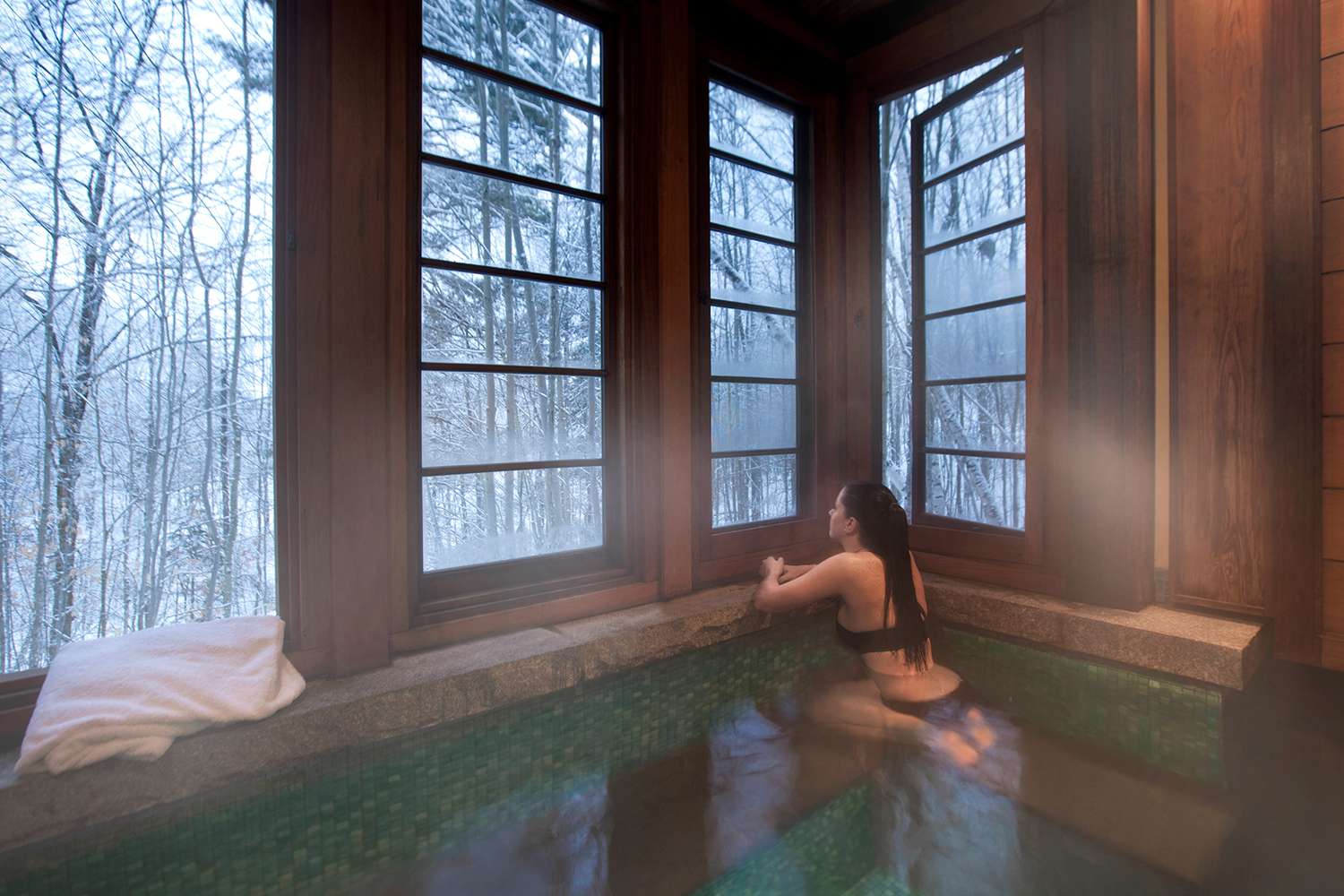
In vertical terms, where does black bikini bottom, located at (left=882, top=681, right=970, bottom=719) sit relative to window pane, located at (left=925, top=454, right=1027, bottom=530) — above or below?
below

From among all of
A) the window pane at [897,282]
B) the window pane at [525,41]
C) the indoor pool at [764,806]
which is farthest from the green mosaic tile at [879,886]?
the window pane at [525,41]

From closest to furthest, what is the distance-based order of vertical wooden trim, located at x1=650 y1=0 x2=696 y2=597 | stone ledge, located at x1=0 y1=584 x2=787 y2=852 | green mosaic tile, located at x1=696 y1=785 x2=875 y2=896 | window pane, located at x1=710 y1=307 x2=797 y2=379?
1. stone ledge, located at x1=0 y1=584 x2=787 y2=852
2. green mosaic tile, located at x1=696 y1=785 x2=875 y2=896
3. vertical wooden trim, located at x1=650 y1=0 x2=696 y2=597
4. window pane, located at x1=710 y1=307 x2=797 y2=379

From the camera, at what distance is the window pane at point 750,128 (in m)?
2.95

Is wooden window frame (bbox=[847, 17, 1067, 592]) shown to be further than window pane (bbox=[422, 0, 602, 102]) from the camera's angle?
Yes

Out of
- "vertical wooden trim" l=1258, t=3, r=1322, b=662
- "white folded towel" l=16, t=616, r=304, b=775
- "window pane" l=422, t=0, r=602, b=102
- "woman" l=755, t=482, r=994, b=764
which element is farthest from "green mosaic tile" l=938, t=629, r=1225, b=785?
"window pane" l=422, t=0, r=602, b=102

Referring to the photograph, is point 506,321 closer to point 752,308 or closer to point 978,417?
point 752,308

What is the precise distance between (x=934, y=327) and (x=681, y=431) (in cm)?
140

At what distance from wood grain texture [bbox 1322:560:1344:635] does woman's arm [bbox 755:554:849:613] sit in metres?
1.58

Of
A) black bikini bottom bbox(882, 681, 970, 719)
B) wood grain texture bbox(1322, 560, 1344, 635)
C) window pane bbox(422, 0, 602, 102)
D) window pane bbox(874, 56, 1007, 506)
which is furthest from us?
window pane bbox(874, 56, 1007, 506)

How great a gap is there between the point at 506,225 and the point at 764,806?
226 cm

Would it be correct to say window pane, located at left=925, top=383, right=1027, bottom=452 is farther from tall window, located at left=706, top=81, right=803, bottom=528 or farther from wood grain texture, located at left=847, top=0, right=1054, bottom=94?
wood grain texture, located at left=847, top=0, right=1054, bottom=94

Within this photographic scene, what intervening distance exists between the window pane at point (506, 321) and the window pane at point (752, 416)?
0.67m

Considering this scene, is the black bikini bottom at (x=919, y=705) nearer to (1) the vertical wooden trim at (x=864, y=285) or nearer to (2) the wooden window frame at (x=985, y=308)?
(2) the wooden window frame at (x=985, y=308)

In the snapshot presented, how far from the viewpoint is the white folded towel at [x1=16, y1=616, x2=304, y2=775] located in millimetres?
1407
